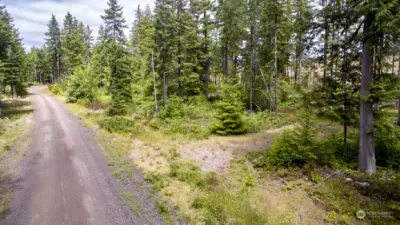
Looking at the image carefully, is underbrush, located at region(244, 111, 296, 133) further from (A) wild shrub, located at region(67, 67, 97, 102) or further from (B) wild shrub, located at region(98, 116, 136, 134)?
(A) wild shrub, located at region(67, 67, 97, 102)

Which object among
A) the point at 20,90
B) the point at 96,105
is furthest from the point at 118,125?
the point at 20,90

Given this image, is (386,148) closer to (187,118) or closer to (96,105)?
(187,118)

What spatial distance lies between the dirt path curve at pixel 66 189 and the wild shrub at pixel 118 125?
9.16 feet

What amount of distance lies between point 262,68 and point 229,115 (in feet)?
34.3

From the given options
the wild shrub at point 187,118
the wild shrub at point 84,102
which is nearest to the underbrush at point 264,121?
the wild shrub at point 187,118

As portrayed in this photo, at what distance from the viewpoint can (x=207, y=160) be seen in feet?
38.5

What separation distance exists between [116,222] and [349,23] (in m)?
11.3

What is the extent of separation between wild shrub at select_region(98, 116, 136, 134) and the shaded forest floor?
2785mm

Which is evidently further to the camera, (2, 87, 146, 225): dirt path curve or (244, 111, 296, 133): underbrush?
(244, 111, 296, 133): underbrush

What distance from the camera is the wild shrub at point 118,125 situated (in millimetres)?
16608

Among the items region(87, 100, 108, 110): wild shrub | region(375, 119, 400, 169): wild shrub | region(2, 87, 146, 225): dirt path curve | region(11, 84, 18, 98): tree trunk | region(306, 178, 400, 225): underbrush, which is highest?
region(11, 84, 18, 98): tree trunk

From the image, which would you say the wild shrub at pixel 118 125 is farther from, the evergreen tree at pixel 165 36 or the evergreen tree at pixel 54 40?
the evergreen tree at pixel 54 40

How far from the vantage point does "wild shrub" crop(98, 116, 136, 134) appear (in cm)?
1661

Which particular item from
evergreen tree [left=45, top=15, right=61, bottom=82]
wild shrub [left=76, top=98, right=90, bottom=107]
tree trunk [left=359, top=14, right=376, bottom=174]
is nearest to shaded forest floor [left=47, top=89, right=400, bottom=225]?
tree trunk [left=359, top=14, right=376, bottom=174]
